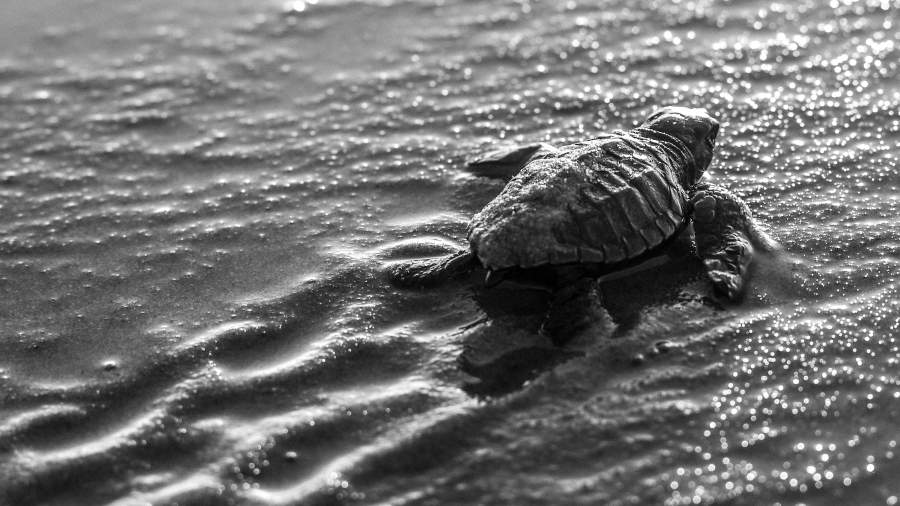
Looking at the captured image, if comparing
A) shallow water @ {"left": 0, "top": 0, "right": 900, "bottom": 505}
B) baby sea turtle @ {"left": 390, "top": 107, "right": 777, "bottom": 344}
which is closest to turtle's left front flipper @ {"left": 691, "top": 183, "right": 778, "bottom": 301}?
baby sea turtle @ {"left": 390, "top": 107, "right": 777, "bottom": 344}

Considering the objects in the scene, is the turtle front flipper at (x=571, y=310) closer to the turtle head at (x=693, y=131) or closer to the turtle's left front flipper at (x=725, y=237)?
the turtle's left front flipper at (x=725, y=237)

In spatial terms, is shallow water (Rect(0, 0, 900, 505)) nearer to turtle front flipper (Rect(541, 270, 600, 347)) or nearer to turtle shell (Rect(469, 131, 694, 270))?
turtle front flipper (Rect(541, 270, 600, 347))

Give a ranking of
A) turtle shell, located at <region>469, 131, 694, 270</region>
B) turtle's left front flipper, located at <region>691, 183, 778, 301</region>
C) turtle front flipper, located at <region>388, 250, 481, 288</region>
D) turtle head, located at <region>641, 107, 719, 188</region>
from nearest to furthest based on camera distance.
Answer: turtle shell, located at <region>469, 131, 694, 270</region> < turtle's left front flipper, located at <region>691, 183, 778, 301</region> < turtle front flipper, located at <region>388, 250, 481, 288</region> < turtle head, located at <region>641, 107, 719, 188</region>

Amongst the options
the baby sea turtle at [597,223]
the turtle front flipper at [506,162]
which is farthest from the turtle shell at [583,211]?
the turtle front flipper at [506,162]

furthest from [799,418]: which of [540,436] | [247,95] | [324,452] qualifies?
[247,95]

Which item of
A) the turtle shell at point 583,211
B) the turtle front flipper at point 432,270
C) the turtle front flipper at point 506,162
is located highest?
the turtle front flipper at point 506,162

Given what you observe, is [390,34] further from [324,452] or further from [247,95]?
[324,452]
